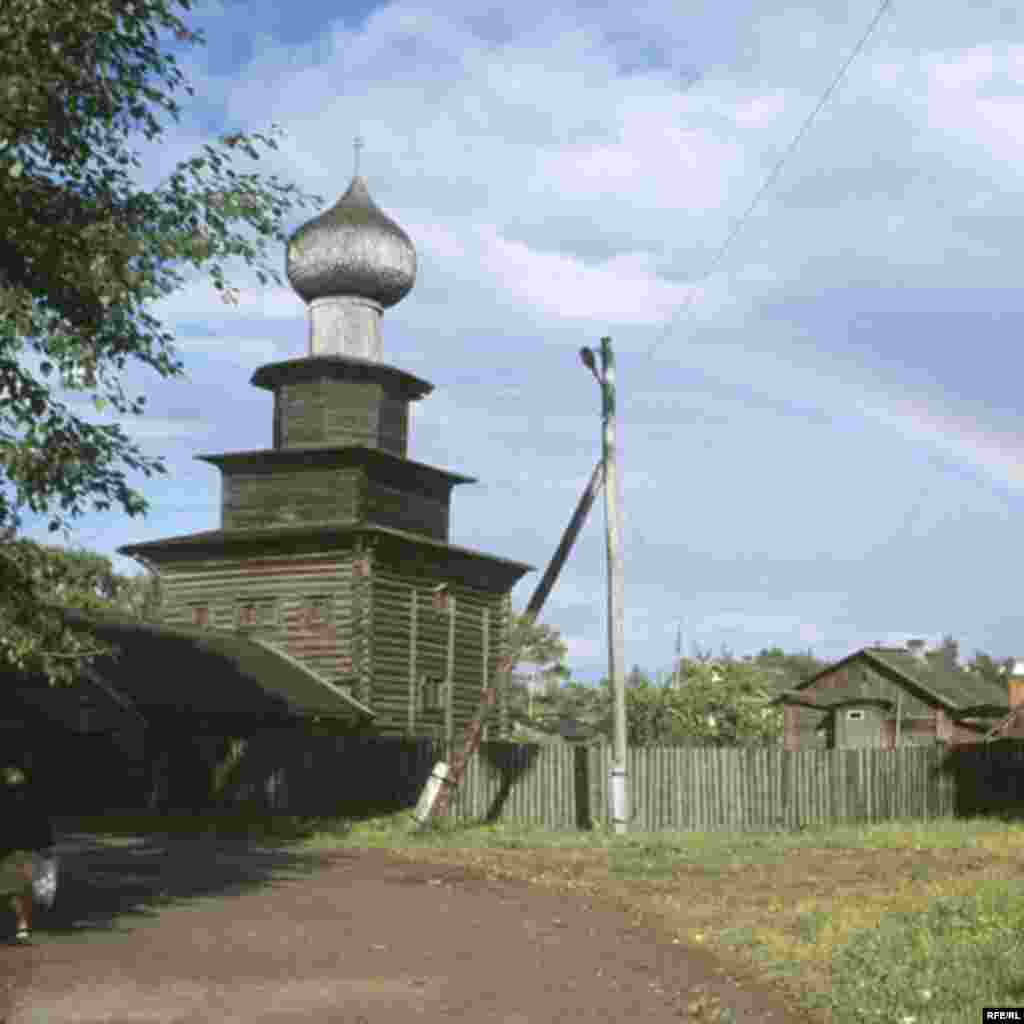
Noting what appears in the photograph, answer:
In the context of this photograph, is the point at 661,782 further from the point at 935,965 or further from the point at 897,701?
the point at 897,701

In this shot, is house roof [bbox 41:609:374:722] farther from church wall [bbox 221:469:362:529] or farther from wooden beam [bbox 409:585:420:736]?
church wall [bbox 221:469:362:529]

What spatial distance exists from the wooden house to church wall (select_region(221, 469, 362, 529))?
1083 inches

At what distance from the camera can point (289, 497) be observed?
43688mm

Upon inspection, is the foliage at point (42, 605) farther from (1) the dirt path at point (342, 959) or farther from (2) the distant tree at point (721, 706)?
(2) the distant tree at point (721, 706)

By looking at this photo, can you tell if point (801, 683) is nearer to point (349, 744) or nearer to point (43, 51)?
point (349, 744)

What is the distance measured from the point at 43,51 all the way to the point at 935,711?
56493 mm

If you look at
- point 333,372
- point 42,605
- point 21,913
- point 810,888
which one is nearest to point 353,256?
point 333,372

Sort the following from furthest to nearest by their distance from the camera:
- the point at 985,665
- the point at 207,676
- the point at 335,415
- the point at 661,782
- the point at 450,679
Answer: the point at 985,665 → the point at 335,415 → the point at 450,679 → the point at 207,676 → the point at 661,782

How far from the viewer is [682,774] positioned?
3291 centimetres

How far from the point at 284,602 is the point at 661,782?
43.7 feet

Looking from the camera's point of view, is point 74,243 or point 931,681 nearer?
point 74,243

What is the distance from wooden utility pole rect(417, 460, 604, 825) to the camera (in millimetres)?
29641

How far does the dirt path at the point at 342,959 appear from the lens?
416 inches

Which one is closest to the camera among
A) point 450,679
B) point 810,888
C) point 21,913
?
point 21,913
